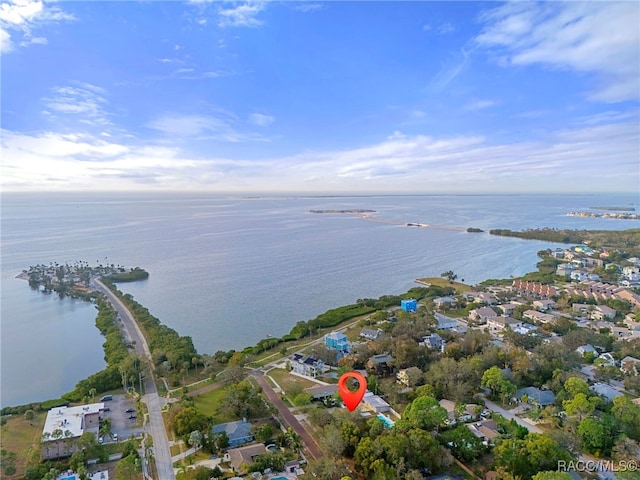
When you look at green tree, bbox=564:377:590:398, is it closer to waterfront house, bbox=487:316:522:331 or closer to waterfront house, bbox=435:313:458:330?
waterfront house, bbox=487:316:522:331

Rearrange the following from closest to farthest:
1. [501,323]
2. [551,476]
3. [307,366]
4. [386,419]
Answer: [551,476] → [386,419] → [307,366] → [501,323]

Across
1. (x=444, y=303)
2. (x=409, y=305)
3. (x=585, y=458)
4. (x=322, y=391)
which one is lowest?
(x=585, y=458)

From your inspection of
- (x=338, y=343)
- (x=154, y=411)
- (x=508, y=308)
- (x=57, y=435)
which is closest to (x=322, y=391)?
(x=338, y=343)

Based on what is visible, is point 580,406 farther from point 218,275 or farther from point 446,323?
point 218,275

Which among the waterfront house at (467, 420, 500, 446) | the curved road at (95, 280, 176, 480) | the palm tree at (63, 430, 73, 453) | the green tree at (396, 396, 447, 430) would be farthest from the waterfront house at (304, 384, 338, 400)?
the palm tree at (63, 430, 73, 453)

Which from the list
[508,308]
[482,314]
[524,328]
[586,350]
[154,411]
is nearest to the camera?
[154,411]

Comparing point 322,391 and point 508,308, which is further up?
point 508,308

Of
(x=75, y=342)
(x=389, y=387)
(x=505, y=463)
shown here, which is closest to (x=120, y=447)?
(x=389, y=387)

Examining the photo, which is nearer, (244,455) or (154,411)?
(244,455)
